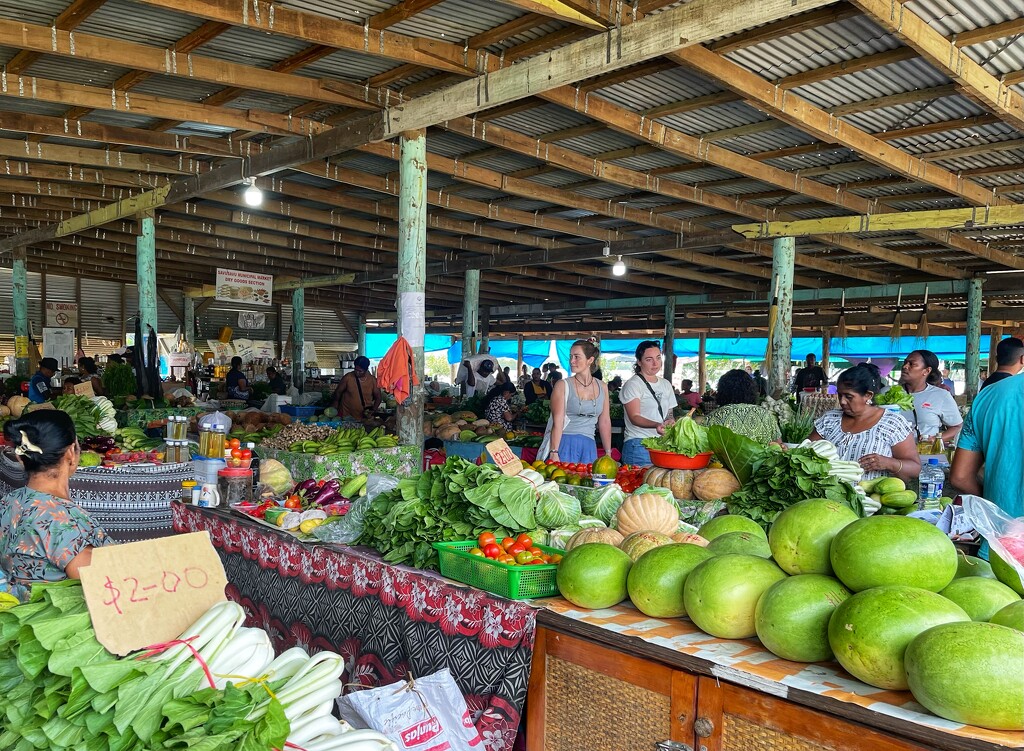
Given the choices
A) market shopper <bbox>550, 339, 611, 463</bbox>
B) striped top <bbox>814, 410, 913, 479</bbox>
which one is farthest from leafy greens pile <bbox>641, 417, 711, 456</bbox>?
market shopper <bbox>550, 339, 611, 463</bbox>

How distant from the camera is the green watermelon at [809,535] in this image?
2285mm

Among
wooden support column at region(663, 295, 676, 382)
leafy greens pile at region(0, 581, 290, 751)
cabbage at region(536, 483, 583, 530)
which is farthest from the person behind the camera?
wooden support column at region(663, 295, 676, 382)

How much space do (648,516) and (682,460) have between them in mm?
1140

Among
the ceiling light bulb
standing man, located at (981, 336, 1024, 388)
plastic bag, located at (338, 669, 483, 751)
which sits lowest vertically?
plastic bag, located at (338, 669, 483, 751)

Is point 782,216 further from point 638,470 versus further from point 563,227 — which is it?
point 638,470

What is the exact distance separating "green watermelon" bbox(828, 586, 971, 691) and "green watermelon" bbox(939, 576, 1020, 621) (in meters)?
0.09

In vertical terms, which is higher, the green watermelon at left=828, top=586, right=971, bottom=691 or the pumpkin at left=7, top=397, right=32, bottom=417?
the green watermelon at left=828, top=586, right=971, bottom=691

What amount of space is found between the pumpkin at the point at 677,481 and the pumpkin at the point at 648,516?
918 millimetres

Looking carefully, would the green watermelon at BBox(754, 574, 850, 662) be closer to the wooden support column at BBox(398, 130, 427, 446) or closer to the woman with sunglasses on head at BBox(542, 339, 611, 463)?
the woman with sunglasses on head at BBox(542, 339, 611, 463)

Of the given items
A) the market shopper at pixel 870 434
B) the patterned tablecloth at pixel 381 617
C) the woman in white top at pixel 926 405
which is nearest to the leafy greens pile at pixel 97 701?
the patterned tablecloth at pixel 381 617

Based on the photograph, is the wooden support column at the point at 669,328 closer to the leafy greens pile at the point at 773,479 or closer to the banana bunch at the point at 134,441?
the banana bunch at the point at 134,441

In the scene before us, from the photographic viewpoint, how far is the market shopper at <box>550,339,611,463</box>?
6082 millimetres


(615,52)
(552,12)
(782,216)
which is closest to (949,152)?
(782,216)

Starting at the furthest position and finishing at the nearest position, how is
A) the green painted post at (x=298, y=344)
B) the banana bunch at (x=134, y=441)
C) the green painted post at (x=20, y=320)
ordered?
the green painted post at (x=298, y=344) < the green painted post at (x=20, y=320) < the banana bunch at (x=134, y=441)
